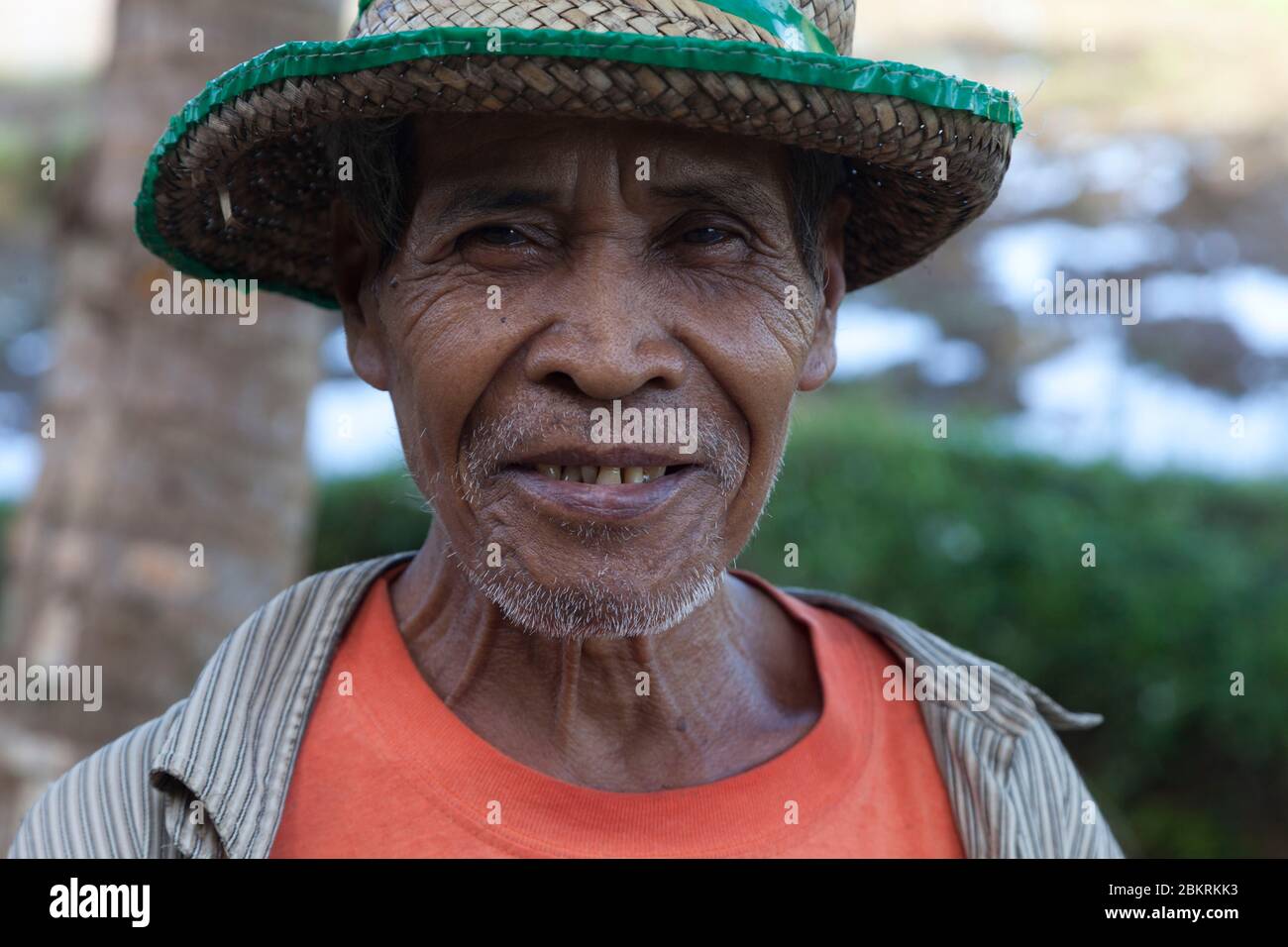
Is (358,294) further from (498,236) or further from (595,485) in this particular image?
(595,485)

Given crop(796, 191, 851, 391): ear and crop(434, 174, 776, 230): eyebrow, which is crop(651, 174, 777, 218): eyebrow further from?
crop(796, 191, 851, 391): ear

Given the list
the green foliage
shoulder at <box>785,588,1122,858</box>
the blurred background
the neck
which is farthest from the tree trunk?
the green foliage

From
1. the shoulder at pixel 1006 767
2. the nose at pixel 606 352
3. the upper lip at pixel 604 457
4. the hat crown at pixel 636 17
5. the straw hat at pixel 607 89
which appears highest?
the hat crown at pixel 636 17

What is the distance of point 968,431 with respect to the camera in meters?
6.93

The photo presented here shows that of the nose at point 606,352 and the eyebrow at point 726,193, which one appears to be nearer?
the nose at point 606,352

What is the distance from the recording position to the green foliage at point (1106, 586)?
5.52 m

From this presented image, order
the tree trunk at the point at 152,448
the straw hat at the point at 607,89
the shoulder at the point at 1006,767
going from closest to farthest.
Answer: the straw hat at the point at 607,89 → the shoulder at the point at 1006,767 → the tree trunk at the point at 152,448

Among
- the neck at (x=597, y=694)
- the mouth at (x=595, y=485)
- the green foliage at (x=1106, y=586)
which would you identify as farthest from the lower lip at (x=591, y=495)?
the green foliage at (x=1106, y=586)

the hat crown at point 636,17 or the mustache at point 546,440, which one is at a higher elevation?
the hat crown at point 636,17

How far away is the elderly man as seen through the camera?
6.02ft

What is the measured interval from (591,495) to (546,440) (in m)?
0.11

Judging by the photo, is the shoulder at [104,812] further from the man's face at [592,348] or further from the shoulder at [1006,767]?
the shoulder at [1006,767]

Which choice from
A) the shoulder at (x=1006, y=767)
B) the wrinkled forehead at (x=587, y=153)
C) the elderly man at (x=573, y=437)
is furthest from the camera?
the shoulder at (x=1006, y=767)

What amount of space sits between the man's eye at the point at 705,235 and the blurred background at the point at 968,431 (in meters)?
0.62
